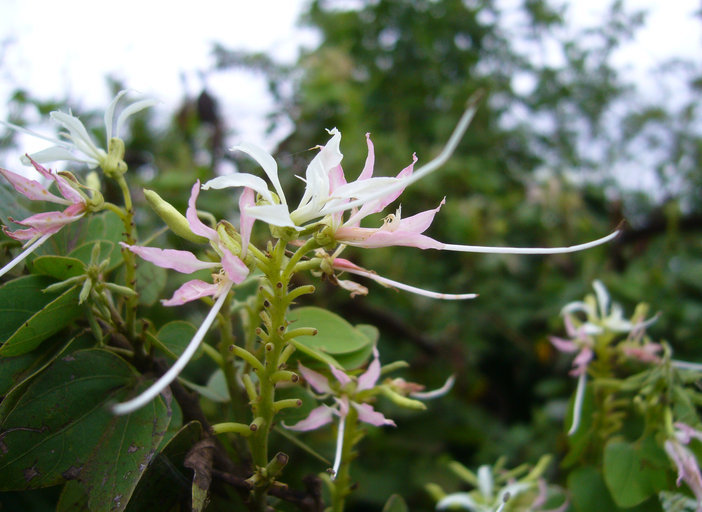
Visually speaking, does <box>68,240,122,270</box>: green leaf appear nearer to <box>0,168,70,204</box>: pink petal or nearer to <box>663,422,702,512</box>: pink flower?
<box>0,168,70,204</box>: pink petal

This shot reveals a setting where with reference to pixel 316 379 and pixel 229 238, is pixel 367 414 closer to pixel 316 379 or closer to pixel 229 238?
pixel 316 379

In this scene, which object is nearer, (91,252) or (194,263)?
(194,263)

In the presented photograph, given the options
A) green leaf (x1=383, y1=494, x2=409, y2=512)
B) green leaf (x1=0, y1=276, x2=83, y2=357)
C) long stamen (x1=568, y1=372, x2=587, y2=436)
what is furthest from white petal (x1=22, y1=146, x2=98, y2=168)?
long stamen (x1=568, y1=372, x2=587, y2=436)

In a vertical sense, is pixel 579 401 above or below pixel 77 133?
below

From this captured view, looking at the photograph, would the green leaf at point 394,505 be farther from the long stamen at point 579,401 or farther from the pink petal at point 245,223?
the pink petal at point 245,223

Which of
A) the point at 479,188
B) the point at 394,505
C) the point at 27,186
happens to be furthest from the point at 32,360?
the point at 479,188

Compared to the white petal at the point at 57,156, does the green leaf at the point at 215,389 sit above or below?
below

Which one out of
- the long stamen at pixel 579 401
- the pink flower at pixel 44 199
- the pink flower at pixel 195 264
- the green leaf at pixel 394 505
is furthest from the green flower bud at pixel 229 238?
the long stamen at pixel 579 401

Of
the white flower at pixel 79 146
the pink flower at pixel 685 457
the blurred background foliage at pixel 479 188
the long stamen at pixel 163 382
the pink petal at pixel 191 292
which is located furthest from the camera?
the blurred background foliage at pixel 479 188
